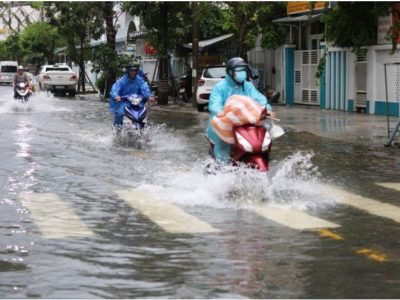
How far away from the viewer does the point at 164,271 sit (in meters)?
6.12

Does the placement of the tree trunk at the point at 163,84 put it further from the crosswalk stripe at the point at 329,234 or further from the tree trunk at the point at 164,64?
the crosswalk stripe at the point at 329,234

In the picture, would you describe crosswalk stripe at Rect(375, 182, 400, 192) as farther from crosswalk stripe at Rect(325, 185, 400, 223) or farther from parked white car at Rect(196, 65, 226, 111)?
parked white car at Rect(196, 65, 226, 111)

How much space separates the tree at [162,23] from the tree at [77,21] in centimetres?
919

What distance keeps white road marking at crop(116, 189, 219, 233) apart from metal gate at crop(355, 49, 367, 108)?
15930 millimetres

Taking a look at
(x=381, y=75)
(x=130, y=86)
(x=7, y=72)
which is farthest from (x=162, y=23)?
(x=7, y=72)

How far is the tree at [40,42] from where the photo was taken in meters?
63.8

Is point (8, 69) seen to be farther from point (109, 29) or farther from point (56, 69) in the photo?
point (109, 29)

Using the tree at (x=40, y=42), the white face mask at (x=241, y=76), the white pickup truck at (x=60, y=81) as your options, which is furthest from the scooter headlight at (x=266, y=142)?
the tree at (x=40, y=42)

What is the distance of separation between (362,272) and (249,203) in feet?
10.0

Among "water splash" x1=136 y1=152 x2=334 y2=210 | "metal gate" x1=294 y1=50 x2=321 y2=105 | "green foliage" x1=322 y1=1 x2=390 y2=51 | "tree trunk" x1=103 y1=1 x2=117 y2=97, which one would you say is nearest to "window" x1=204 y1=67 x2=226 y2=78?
"metal gate" x1=294 y1=50 x2=321 y2=105

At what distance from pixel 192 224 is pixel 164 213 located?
0.68 meters

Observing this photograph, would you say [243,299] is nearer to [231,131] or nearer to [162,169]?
[231,131]

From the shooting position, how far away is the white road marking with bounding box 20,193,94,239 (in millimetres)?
7641

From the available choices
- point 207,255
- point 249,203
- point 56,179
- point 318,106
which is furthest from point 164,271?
point 318,106
